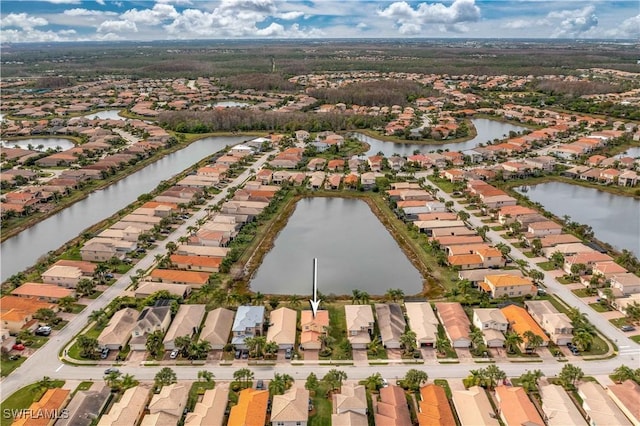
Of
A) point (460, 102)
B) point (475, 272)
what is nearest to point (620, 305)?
point (475, 272)

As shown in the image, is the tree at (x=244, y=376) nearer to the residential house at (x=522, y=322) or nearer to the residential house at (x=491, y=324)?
the residential house at (x=491, y=324)

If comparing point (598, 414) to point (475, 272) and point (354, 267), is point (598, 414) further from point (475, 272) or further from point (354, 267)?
point (354, 267)

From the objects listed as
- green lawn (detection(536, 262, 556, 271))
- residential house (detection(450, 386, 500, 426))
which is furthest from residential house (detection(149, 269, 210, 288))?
green lawn (detection(536, 262, 556, 271))

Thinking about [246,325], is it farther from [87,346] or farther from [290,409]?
[87,346]

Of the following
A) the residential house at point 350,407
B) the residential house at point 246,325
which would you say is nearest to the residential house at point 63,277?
the residential house at point 246,325

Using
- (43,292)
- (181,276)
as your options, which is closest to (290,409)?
(181,276)

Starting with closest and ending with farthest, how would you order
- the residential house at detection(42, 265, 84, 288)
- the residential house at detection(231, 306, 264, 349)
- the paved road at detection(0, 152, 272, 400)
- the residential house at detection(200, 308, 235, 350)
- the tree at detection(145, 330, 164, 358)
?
1. the paved road at detection(0, 152, 272, 400)
2. the tree at detection(145, 330, 164, 358)
3. the residential house at detection(200, 308, 235, 350)
4. the residential house at detection(231, 306, 264, 349)
5. the residential house at detection(42, 265, 84, 288)

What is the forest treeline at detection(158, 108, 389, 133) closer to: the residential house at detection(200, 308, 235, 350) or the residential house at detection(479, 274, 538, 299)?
the residential house at detection(479, 274, 538, 299)
